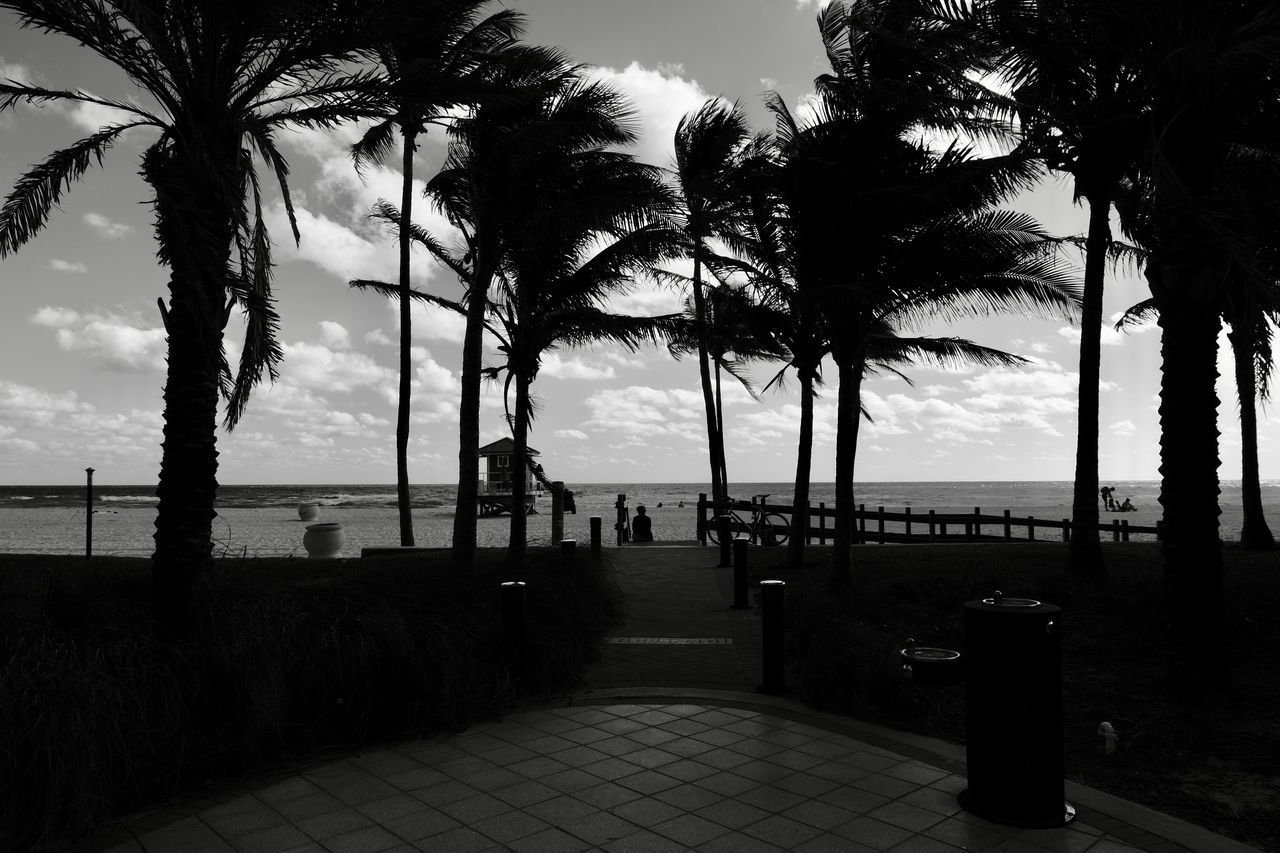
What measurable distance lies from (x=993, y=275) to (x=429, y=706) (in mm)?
10782

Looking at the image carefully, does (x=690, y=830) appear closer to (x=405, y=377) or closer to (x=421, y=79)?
(x=421, y=79)

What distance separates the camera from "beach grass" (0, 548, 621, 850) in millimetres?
3912

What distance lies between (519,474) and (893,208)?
702 centimetres

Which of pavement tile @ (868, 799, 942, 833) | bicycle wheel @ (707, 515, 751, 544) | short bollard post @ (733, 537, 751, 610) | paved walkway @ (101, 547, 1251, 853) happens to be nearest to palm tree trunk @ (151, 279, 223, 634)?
paved walkway @ (101, 547, 1251, 853)

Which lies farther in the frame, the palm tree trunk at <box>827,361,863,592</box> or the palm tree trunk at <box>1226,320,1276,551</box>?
the palm tree trunk at <box>1226,320,1276,551</box>

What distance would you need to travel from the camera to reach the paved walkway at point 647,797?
145 inches

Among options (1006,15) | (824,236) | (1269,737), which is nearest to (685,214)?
(824,236)

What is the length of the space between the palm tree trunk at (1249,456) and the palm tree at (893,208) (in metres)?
6.09

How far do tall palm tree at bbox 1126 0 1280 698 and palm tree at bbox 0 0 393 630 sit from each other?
6.77 m

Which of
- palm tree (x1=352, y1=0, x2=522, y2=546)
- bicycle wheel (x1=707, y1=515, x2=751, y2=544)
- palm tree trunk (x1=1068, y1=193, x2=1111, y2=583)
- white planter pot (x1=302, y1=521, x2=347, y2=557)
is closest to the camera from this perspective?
palm tree (x1=352, y1=0, x2=522, y2=546)

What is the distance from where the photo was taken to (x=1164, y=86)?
265 inches

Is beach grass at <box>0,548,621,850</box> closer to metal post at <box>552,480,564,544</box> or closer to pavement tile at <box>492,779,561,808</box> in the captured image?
pavement tile at <box>492,779,561,808</box>

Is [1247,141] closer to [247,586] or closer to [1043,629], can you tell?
[1043,629]

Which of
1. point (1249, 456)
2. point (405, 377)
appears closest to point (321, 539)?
point (405, 377)
